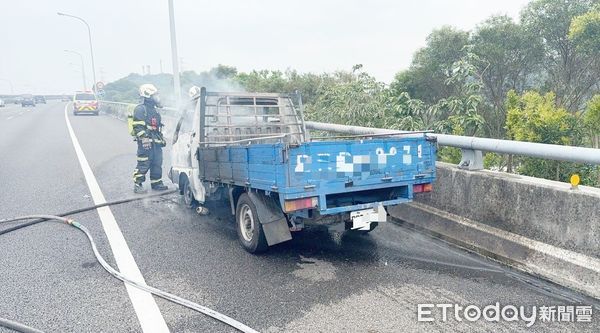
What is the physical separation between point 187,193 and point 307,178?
3.14 m

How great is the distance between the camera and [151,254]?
4.53m

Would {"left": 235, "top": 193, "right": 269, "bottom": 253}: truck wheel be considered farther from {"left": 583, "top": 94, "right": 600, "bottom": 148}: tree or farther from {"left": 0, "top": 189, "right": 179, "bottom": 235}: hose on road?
{"left": 583, "top": 94, "right": 600, "bottom": 148}: tree

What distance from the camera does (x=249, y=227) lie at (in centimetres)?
468

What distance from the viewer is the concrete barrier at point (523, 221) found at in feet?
11.5

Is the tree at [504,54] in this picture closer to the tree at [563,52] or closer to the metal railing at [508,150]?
the tree at [563,52]

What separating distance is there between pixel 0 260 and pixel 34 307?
140 centimetres

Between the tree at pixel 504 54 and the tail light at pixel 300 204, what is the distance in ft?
47.9

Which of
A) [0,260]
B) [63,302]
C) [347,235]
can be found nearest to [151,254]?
[63,302]

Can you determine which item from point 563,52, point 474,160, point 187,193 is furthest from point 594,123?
point 563,52

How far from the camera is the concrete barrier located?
11.5 feet

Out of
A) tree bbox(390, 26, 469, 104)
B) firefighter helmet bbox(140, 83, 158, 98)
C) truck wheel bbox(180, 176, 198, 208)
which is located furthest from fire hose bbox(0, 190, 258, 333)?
tree bbox(390, 26, 469, 104)

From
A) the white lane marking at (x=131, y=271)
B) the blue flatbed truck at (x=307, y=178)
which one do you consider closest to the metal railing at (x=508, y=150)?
the blue flatbed truck at (x=307, y=178)

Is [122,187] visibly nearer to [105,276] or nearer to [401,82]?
[105,276]

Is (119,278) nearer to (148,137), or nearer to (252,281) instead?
(252,281)
